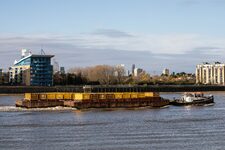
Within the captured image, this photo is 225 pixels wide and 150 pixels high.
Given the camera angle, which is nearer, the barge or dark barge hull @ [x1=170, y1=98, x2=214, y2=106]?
the barge

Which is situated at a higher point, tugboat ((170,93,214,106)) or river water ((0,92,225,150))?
tugboat ((170,93,214,106))

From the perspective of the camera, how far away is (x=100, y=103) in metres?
93.9

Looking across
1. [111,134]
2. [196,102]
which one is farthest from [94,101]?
[111,134]

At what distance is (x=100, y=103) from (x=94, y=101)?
38.1 inches

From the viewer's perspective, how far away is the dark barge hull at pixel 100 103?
9206cm

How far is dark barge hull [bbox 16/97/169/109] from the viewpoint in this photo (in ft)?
302

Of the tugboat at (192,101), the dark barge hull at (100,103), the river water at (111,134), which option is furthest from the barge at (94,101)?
the river water at (111,134)

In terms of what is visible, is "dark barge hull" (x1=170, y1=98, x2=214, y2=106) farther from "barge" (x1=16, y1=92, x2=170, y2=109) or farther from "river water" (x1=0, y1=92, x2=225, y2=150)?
"river water" (x1=0, y1=92, x2=225, y2=150)

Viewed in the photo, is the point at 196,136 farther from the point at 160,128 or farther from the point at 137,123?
the point at 137,123

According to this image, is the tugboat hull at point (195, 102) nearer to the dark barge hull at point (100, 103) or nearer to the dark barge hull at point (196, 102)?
the dark barge hull at point (196, 102)

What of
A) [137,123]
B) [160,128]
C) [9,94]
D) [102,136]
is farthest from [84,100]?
[9,94]

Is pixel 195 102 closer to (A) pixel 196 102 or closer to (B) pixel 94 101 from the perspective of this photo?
(A) pixel 196 102

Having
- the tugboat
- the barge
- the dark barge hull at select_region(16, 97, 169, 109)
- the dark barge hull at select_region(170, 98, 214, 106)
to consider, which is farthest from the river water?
the tugboat

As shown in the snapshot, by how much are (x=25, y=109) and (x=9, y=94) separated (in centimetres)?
10142
